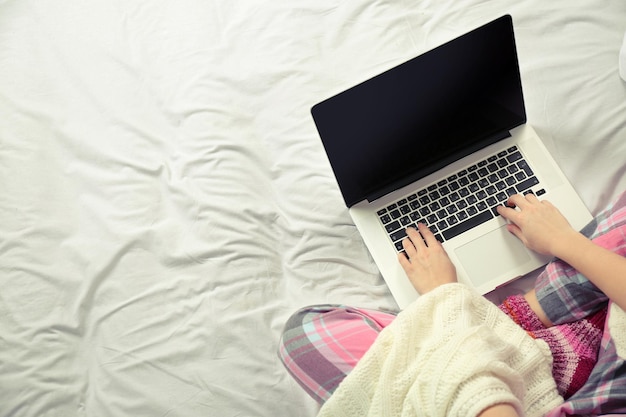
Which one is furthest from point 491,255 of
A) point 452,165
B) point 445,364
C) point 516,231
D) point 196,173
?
point 196,173

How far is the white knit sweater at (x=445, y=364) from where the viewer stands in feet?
2.17

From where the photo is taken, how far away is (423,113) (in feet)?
2.86

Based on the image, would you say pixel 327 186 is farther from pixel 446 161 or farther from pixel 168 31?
pixel 168 31

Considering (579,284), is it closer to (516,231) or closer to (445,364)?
(516,231)

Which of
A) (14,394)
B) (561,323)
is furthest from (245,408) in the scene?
(561,323)

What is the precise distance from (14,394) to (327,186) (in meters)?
0.67

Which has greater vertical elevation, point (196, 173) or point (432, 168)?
point (196, 173)

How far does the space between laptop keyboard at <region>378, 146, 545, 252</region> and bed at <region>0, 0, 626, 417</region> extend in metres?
0.11

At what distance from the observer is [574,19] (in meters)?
1.08

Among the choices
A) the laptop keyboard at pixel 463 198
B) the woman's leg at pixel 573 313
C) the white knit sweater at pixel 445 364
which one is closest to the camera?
the white knit sweater at pixel 445 364

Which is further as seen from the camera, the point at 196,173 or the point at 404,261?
the point at 196,173

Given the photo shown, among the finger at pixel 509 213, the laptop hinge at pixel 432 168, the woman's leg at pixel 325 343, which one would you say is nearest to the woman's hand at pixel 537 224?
the finger at pixel 509 213

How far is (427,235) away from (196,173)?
0.47m

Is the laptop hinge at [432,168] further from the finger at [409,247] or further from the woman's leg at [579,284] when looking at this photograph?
the woman's leg at [579,284]
